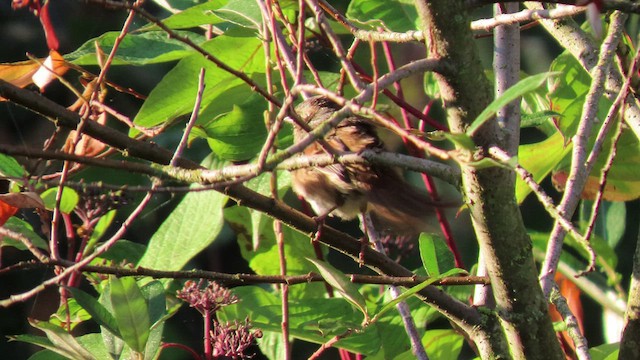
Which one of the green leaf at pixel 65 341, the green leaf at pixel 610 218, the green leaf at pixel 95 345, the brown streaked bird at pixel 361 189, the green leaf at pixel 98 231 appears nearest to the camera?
the green leaf at pixel 65 341

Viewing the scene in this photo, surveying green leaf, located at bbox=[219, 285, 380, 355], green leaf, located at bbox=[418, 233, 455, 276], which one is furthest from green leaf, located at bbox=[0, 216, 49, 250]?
green leaf, located at bbox=[418, 233, 455, 276]

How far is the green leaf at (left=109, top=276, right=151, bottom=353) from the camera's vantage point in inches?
39.1

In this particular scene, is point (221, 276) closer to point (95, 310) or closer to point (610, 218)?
point (95, 310)

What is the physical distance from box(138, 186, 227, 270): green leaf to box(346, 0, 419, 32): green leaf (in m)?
0.40

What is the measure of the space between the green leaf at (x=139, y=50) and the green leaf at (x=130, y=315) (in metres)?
0.43

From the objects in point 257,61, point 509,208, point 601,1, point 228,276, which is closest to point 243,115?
point 257,61

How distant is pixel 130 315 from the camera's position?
3.27 ft

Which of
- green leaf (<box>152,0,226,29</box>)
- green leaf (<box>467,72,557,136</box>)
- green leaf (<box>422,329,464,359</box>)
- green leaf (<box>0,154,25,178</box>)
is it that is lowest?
green leaf (<box>422,329,464,359</box>)

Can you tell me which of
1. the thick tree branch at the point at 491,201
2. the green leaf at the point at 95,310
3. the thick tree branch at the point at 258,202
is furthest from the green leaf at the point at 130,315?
the thick tree branch at the point at 491,201

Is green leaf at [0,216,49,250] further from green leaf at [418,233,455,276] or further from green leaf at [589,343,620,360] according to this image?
green leaf at [589,343,620,360]

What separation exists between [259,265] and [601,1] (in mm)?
958

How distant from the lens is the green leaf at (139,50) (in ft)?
4.30

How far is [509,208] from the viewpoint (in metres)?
0.93

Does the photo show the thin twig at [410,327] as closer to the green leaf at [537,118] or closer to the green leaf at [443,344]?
the green leaf at [443,344]
